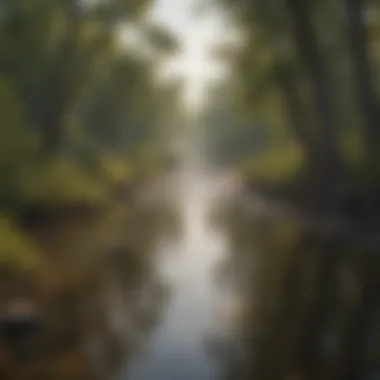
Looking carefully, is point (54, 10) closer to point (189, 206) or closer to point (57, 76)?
point (57, 76)

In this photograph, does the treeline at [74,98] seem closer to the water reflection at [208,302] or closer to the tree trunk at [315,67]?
the water reflection at [208,302]

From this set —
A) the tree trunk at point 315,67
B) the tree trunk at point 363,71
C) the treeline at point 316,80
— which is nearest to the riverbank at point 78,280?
the treeline at point 316,80

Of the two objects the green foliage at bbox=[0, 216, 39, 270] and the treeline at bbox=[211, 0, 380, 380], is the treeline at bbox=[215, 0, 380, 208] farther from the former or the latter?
the green foliage at bbox=[0, 216, 39, 270]

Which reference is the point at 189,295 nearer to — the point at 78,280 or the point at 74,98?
the point at 78,280

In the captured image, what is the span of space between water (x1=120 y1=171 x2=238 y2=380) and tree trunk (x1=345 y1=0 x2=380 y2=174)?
54 centimetres

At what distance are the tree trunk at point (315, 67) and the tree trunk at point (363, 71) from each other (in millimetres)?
106

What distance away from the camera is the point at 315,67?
234 centimetres

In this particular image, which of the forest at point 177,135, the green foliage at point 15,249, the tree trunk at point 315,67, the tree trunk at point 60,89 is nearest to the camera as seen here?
the green foliage at point 15,249

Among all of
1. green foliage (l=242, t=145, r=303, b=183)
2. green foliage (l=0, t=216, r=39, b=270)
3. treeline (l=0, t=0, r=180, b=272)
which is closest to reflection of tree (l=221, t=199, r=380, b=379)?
green foliage (l=242, t=145, r=303, b=183)

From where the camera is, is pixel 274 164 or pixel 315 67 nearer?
pixel 274 164

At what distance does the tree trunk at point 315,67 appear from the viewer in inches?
90.2

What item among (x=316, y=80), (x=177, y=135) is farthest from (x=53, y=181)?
(x=316, y=80)

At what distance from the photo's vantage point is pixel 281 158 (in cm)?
225

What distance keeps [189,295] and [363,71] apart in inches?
35.8
